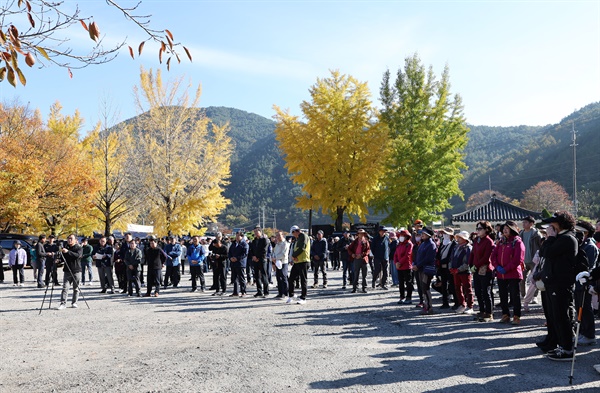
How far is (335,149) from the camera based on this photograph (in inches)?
1225

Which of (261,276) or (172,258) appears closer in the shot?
(261,276)

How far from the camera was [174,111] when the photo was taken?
31.4m

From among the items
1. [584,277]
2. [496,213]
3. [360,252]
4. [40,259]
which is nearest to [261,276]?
[360,252]

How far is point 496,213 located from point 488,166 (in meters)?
70.3

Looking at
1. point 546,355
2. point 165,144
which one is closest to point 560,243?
point 546,355

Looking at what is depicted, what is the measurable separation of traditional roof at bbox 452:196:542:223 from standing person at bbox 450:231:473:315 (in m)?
22.3

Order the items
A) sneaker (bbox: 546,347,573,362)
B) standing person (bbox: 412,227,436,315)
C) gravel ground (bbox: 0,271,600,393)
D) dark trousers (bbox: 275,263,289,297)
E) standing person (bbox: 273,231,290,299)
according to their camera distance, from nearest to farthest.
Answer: gravel ground (bbox: 0,271,600,393) → sneaker (bbox: 546,347,573,362) → standing person (bbox: 412,227,436,315) → standing person (bbox: 273,231,290,299) → dark trousers (bbox: 275,263,289,297)

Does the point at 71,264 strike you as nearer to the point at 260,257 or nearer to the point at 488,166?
the point at 260,257

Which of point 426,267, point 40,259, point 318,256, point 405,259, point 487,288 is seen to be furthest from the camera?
point 40,259

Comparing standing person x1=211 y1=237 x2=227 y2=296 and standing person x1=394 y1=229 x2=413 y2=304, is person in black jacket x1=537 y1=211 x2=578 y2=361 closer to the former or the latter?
standing person x1=394 y1=229 x2=413 y2=304

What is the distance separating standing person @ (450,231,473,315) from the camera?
1025 cm

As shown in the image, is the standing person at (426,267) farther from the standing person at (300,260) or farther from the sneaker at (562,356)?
the sneaker at (562,356)

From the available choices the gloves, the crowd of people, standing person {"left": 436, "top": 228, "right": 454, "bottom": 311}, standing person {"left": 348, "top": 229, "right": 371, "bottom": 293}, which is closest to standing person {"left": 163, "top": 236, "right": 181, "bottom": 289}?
the crowd of people

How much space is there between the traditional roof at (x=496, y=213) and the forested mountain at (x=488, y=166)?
65.2 feet
